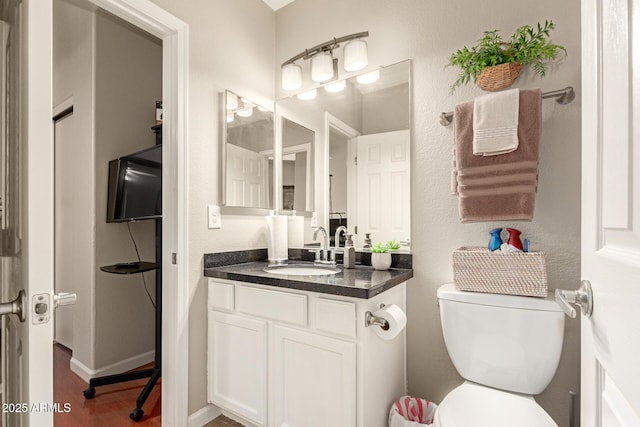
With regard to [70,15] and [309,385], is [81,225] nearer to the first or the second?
[70,15]

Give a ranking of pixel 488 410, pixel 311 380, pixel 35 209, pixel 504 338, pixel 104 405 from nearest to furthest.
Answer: pixel 35 209 < pixel 488 410 < pixel 504 338 < pixel 311 380 < pixel 104 405

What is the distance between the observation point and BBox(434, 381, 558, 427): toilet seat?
1030 mm

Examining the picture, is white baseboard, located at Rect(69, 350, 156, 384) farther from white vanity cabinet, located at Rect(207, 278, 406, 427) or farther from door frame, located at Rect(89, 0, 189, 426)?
white vanity cabinet, located at Rect(207, 278, 406, 427)

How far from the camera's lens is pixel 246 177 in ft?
6.77

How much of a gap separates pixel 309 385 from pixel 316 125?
151 cm

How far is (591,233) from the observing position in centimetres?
59

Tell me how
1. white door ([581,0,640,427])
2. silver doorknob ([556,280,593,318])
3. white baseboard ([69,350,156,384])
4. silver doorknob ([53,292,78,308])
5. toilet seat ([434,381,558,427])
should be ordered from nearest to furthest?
white door ([581,0,640,427])
silver doorknob ([556,280,593,318])
silver doorknob ([53,292,78,308])
toilet seat ([434,381,558,427])
white baseboard ([69,350,156,384])

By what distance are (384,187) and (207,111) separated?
108 centimetres

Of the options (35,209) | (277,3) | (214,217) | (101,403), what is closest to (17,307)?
(35,209)

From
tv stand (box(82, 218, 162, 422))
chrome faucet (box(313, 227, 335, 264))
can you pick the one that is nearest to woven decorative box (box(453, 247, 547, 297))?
chrome faucet (box(313, 227, 335, 264))

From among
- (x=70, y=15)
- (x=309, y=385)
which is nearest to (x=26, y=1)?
(x=309, y=385)

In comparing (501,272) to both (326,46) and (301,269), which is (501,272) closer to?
(301,269)

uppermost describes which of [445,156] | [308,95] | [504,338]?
[308,95]

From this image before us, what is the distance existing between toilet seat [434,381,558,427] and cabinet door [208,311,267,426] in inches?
32.3
